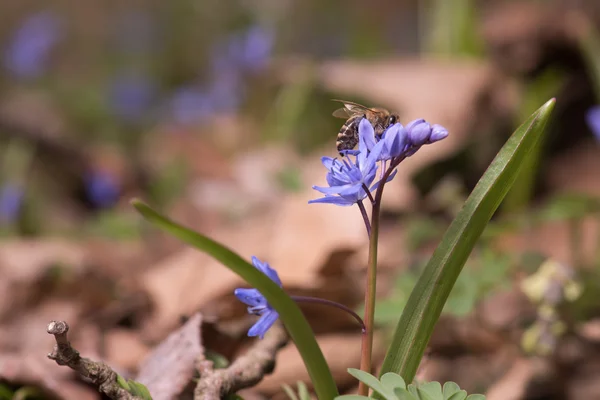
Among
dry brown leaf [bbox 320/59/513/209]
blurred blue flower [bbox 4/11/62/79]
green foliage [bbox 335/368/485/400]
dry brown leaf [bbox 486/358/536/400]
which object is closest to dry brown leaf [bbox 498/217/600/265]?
dry brown leaf [bbox 320/59/513/209]

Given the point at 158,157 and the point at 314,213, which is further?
the point at 158,157

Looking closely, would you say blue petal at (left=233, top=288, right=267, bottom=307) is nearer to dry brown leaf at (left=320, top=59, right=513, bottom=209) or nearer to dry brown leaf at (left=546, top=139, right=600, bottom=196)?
dry brown leaf at (left=320, top=59, right=513, bottom=209)

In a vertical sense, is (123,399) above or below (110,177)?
below

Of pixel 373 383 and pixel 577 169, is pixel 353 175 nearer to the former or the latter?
pixel 373 383

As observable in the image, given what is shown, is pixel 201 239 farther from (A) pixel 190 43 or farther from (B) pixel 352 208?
(A) pixel 190 43

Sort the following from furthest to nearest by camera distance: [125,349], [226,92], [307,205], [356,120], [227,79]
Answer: [226,92] < [227,79] < [307,205] < [125,349] < [356,120]

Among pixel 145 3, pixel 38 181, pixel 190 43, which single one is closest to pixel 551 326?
pixel 38 181

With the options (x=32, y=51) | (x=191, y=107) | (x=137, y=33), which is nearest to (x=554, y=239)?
(x=191, y=107)
